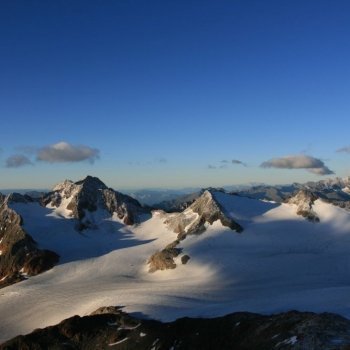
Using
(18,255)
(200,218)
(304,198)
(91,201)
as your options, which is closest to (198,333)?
(200,218)

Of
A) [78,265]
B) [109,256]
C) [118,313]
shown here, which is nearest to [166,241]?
[109,256]

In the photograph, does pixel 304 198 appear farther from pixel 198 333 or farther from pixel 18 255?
pixel 198 333

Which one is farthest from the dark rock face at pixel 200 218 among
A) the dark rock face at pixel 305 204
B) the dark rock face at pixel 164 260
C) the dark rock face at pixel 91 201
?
the dark rock face at pixel 305 204

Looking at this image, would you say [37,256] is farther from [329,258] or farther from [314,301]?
[314,301]

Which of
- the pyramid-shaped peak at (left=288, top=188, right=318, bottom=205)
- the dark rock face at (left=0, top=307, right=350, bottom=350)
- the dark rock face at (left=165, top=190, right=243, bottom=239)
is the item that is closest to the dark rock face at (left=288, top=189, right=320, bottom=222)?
the pyramid-shaped peak at (left=288, top=188, right=318, bottom=205)

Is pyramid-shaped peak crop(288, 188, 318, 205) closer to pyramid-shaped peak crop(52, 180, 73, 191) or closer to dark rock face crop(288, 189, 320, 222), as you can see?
dark rock face crop(288, 189, 320, 222)

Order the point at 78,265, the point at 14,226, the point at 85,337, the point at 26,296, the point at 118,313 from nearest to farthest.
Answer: the point at 85,337 → the point at 118,313 → the point at 26,296 → the point at 78,265 → the point at 14,226
